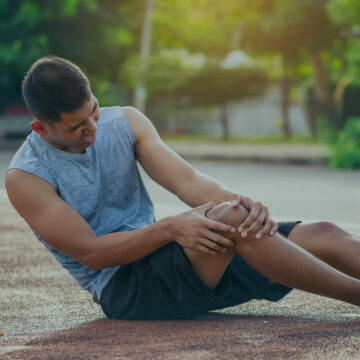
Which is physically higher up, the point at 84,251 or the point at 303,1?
the point at 303,1

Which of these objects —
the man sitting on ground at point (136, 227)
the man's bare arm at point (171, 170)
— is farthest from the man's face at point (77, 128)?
the man's bare arm at point (171, 170)

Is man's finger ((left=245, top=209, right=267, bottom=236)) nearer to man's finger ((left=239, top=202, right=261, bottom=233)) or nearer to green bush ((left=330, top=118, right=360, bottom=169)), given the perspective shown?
man's finger ((left=239, top=202, right=261, bottom=233))

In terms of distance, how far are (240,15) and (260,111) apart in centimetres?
1160

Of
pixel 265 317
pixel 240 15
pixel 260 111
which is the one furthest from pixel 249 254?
pixel 260 111

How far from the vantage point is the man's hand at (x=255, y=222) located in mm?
3164

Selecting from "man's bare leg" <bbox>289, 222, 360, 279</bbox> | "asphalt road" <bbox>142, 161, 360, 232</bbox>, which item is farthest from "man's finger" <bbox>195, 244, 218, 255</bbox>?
"asphalt road" <bbox>142, 161, 360, 232</bbox>

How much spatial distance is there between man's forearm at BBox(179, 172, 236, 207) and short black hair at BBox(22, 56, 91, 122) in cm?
68

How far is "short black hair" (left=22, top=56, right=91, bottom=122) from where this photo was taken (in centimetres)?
322

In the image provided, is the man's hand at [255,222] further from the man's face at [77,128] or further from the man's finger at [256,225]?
the man's face at [77,128]

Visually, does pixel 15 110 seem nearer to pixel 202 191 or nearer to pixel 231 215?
pixel 202 191

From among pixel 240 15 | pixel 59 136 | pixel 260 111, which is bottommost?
pixel 260 111

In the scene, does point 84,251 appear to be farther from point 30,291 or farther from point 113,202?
point 30,291

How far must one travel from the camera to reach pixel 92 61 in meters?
26.7

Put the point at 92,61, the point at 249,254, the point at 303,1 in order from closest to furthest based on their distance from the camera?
the point at 249,254 < the point at 303,1 < the point at 92,61
